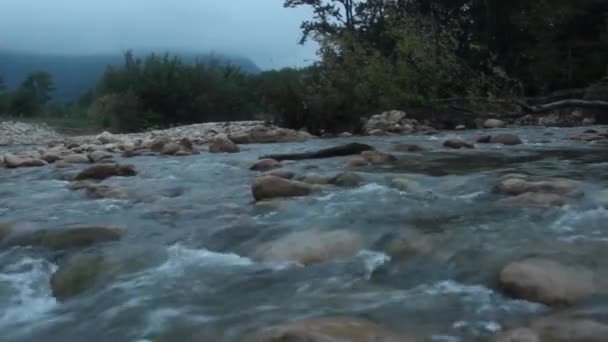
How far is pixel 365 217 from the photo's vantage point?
14.0ft

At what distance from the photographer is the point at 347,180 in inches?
220

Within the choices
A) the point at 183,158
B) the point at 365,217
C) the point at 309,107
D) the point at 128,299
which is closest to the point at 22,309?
the point at 128,299

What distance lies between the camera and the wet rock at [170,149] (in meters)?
10.0

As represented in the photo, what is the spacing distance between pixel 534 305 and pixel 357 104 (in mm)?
12559

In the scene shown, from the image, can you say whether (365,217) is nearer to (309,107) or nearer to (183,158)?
(183,158)

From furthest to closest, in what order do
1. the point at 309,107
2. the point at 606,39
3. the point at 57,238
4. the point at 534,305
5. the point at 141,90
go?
the point at 141,90 < the point at 606,39 < the point at 309,107 < the point at 57,238 < the point at 534,305

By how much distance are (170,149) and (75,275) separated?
675 cm

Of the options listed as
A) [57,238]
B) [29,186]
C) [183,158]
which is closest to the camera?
[57,238]

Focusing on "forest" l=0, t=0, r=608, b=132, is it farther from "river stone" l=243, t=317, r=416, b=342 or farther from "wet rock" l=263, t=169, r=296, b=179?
"river stone" l=243, t=317, r=416, b=342

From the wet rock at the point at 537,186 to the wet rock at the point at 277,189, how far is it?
122 centimetres

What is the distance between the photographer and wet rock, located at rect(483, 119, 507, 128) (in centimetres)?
1361

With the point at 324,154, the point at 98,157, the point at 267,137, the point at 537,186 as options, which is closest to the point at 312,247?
the point at 537,186

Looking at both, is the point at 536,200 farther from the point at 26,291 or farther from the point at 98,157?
the point at 98,157

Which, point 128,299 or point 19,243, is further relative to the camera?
point 19,243
